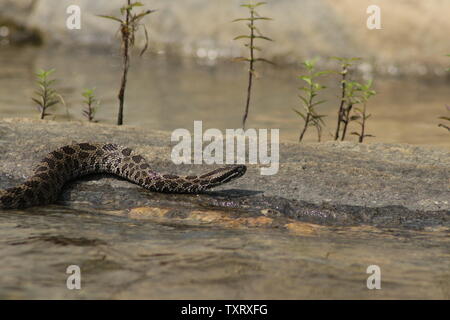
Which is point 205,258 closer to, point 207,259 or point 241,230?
point 207,259

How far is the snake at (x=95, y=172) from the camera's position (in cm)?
777

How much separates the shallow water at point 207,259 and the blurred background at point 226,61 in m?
6.16

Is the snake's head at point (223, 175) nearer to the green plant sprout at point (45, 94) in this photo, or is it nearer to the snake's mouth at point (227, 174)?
the snake's mouth at point (227, 174)

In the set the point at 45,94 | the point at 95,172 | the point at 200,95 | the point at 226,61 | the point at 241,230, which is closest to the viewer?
the point at 241,230

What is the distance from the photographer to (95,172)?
9.02 metres

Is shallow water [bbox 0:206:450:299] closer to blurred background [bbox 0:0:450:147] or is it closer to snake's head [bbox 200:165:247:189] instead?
snake's head [bbox 200:165:247:189]

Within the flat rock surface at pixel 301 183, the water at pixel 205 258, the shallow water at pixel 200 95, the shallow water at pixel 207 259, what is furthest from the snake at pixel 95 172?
the shallow water at pixel 200 95

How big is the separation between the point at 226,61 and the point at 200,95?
10.1ft

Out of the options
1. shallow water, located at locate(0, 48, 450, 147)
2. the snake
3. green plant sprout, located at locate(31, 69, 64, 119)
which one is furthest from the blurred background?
the snake

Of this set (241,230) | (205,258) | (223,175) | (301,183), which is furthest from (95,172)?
(205,258)

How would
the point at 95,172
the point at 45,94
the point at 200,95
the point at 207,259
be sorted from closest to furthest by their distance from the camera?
the point at 207,259, the point at 95,172, the point at 45,94, the point at 200,95

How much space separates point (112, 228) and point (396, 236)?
270 centimetres

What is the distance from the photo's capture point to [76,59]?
64.0 ft
